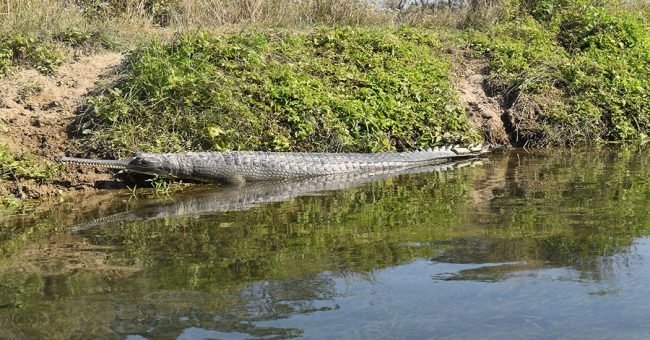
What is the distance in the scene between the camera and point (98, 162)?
732 cm

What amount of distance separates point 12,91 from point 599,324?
7.20m

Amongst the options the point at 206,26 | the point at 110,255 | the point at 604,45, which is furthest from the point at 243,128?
the point at 604,45

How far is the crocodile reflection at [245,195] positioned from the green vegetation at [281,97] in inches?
30.3

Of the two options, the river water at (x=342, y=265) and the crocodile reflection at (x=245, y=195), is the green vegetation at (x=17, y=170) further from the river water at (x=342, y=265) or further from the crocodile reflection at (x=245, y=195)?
the crocodile reflection at (x=245, y=195)

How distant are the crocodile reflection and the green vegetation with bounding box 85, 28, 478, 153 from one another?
2.53 feet

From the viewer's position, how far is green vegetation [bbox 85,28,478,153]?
8.22 m

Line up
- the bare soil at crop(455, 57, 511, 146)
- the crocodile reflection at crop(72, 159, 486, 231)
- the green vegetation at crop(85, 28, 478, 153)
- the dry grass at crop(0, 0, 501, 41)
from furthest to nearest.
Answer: the bare soil at crop(455, 57, 511, 146) < the dry grass at crop(0, 0, 501, 41) < the green vegetation at crop(85, 28, 478, 153) < the crocodile reflection at crop(72, 159, 486, 231)

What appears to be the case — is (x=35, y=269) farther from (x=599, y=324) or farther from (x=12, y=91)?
(x=12, y=91)

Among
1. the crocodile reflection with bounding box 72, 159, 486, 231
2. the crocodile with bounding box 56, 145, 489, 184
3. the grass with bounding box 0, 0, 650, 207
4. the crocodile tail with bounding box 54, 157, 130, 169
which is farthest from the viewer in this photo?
the grass with bounding box 0, 0, 650, 207

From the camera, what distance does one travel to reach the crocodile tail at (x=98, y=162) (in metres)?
7.24

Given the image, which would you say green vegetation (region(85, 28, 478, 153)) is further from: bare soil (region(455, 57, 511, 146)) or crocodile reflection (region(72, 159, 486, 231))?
crocodile reflection (region(72, 159, 486, 231))

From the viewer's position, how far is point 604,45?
12062 mm

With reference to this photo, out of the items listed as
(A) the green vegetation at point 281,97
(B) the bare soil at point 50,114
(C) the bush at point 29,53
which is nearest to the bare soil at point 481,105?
(A) the green vegetation at point 281,97

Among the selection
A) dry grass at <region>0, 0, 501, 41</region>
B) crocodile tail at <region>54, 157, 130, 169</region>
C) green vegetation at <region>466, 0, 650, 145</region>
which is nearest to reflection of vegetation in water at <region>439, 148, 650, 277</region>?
green vegetation at <region>466, 0, 650, 145</region>
